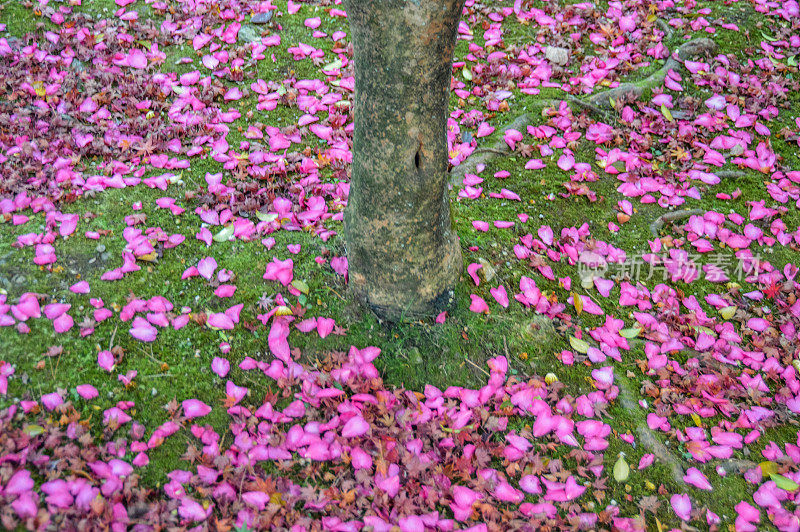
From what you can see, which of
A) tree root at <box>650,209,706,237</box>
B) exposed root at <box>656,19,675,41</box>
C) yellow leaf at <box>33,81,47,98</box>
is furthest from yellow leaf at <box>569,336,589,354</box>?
yellow leaf at <box>33,81,47,98</box>

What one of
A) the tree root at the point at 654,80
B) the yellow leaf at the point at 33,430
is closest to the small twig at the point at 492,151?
the tree root at the point at 654,80

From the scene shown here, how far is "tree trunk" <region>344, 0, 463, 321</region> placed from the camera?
78.5 inches

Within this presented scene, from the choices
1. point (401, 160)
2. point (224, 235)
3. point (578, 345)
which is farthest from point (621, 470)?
point (224, 235)

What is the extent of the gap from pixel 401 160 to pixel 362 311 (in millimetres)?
780

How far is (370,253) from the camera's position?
8.46ft

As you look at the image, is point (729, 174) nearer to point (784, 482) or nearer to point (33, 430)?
point (784, 482)

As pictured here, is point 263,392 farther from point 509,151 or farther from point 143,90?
point 143,90

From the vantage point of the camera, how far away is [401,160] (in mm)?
2301

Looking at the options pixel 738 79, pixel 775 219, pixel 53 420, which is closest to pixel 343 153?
pixel 53 420

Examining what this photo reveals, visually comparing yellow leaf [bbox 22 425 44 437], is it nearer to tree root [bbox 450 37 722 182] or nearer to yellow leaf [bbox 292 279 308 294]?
yellow leaf [bbox 292 279 308 294]

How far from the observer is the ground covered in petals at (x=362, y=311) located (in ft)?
7.13

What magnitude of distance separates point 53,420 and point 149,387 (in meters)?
0.35

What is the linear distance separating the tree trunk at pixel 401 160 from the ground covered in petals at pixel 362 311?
0.54 feet

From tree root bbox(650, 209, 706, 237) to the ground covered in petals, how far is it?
0.06ft
